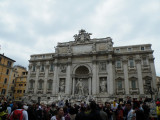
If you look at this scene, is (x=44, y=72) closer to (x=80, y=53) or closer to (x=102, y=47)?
(x=80, y=53)

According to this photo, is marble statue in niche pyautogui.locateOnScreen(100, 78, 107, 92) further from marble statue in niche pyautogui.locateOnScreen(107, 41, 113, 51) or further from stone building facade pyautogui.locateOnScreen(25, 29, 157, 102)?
marble statue in niche pyautogui.locateOnScreen(107, 41, 113, 51)

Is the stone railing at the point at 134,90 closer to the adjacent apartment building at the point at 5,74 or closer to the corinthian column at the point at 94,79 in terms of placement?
the corinthian column at the point at 94,79

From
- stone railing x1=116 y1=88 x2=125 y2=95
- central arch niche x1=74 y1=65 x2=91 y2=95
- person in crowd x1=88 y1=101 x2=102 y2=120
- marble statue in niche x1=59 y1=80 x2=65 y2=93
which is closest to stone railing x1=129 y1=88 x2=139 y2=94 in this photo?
stone railing x1=116 y1=88 x2=125 y2=95

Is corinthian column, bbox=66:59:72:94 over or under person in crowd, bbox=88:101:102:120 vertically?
over

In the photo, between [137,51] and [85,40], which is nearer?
[137,51]

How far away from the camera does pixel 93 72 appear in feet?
92.3

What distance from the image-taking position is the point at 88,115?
416cm

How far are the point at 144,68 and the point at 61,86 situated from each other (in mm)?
18240

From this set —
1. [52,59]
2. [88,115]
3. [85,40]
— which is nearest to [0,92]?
[52,59]

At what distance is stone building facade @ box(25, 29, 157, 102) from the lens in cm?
2602

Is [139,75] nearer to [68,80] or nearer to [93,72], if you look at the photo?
[93,72]

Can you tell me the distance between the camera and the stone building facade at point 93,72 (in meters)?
26.0

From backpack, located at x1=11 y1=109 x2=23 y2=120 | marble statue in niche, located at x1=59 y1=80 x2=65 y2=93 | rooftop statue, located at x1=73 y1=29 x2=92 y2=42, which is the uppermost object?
rooftop statue, located at x1=73 y1=29 x2=92 y2=42

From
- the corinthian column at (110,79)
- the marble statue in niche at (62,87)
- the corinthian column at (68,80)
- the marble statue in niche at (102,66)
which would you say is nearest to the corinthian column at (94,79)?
the marble statue in niche at (102,66)
